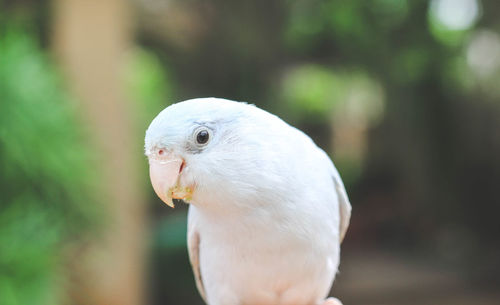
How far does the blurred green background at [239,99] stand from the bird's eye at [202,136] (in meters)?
2.79

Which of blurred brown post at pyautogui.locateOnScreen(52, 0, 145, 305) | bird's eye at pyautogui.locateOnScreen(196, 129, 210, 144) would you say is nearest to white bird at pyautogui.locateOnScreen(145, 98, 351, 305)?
bird's eye at pyautogui.locateOnScreen(196, 129, 210, 144)

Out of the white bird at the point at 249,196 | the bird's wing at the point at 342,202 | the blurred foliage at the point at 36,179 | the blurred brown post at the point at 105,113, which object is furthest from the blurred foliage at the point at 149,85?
the white bird at the point at 249,196

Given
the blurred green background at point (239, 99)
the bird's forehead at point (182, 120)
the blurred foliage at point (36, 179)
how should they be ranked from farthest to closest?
1. the blurred green background at point (239, 99)
2. the blurred foliage at point (36, 179)
3. the bird's forehead at point (182, 120)

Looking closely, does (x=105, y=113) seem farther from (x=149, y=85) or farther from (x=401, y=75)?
(x=401, y=75)

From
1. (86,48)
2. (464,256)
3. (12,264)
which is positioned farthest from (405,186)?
(12,264)

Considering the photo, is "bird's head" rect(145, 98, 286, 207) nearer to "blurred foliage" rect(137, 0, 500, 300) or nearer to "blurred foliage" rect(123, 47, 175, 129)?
"blurred foliage" rect(137, 0, 500, 300)

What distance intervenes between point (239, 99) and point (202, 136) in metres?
5.98

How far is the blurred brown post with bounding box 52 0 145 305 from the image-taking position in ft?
16.8

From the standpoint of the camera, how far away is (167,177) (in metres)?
1.52

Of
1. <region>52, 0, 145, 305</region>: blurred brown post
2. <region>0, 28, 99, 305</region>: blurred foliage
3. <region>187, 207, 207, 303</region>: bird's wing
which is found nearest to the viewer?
<region>187, 207, 207, 303</region>: bird's wing

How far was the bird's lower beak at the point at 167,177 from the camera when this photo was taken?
4.97 feet

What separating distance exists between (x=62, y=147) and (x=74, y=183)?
33 cm

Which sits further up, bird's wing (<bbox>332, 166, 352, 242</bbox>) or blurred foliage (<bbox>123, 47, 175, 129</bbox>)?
bird's wing (<bbox>332, 166, 352, 242</bbox>)

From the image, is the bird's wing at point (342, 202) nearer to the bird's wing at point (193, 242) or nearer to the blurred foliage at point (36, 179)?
the bird's wing at point (193, 242)
